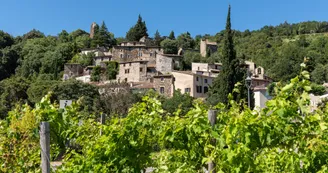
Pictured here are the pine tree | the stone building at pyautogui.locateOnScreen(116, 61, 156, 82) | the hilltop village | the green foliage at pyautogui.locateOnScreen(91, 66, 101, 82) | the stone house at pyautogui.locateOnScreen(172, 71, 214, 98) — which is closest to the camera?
the pine tree

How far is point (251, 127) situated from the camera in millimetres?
3607

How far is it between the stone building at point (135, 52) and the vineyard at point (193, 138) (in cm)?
6645

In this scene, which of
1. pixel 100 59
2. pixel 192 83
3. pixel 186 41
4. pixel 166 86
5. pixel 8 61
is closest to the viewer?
pixel 192 83

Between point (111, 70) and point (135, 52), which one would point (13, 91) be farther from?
point (135, 52)

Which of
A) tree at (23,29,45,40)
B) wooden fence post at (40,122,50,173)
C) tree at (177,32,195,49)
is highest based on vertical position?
tree at (23,29,45,40)

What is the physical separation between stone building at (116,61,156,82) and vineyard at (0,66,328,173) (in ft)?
178

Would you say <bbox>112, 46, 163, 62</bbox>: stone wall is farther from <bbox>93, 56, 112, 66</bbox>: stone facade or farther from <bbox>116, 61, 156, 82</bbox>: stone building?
<bbox>116, 61, 156, 82</bbox>: stone building

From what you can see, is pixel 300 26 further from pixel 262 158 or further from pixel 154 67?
pixel 262 158

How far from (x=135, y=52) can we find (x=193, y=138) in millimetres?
69194

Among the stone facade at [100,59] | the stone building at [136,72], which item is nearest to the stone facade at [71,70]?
the stone facade at [100,59]

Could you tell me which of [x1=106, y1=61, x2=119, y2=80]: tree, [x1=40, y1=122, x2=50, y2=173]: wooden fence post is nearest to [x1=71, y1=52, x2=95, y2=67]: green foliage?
[x1=106, y1=61, x2=119, y2=80]: tree

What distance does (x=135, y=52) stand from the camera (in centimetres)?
7281

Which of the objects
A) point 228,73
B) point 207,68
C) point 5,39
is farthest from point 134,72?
point 5,39

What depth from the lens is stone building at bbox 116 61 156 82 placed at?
196ft
